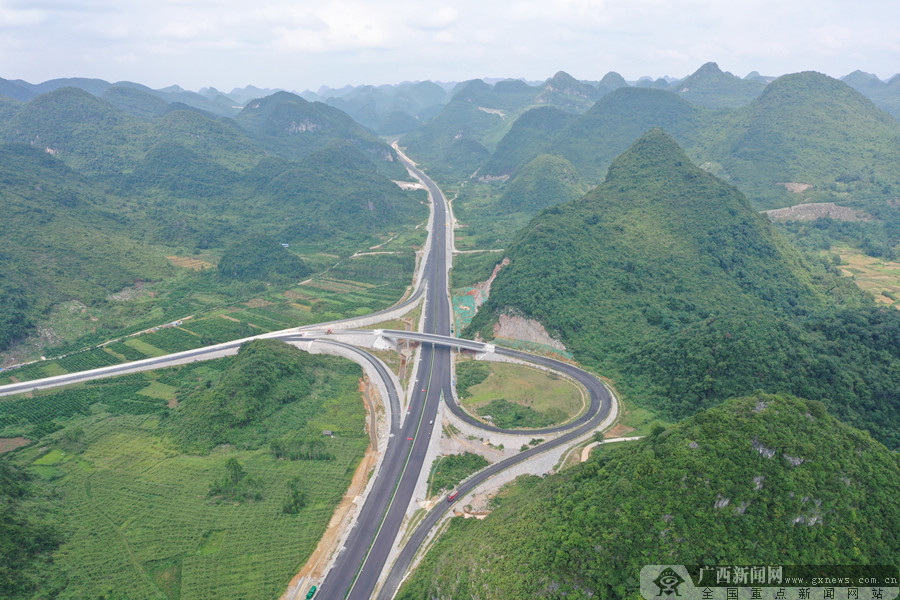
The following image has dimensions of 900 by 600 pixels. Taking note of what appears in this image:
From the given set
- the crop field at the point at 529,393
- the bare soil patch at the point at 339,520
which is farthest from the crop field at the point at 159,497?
the crop field at the point at 529,393

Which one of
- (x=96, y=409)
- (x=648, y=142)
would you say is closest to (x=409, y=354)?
(x=96, y=409)

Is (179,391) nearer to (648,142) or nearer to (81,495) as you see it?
(81,495)

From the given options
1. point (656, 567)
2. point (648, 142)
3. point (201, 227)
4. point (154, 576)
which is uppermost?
point (648, 142)

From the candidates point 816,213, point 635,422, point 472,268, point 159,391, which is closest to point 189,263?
point 159,391

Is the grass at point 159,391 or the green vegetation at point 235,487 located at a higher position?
the grass at point 159,391

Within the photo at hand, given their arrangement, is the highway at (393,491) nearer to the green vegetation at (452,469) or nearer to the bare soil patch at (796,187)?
the green vegetation at (452,469)

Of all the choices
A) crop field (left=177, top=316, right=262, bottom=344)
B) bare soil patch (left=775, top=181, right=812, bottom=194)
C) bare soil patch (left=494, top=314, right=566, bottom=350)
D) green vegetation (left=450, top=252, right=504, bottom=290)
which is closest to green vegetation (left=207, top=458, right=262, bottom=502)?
crop field (left=177, top=316, right=262, bottom=344)

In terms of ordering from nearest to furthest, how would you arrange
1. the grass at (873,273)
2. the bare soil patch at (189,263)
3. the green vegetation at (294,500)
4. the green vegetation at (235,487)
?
the green vegetation at (294,500) → the green vegetation at (235,487) → the grass at (873,273) → the bare soil patch at (189,263)
